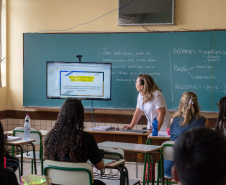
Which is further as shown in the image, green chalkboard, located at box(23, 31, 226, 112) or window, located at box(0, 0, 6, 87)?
window, located at box(0, 0, 6, 87)

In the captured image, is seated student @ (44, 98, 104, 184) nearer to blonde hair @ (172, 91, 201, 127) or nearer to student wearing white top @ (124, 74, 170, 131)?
blonde hair @ (172, 91, 201, 127)

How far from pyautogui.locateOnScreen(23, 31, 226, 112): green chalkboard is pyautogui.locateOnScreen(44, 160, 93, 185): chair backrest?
12.2 ft

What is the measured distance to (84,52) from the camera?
275 inches

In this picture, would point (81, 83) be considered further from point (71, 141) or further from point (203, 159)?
point (203, 159)

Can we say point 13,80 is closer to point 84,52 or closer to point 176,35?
point 84,52

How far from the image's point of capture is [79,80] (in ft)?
22.1

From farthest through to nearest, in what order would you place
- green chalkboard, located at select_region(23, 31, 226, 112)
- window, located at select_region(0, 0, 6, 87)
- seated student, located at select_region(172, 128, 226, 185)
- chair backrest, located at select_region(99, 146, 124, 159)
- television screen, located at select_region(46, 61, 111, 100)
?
window, located at select_region(0, 0, 6, 87)
television screen, located at select_region(46, 61, 111, 100)
green chalkboard, located at select_region(23, 31, 226, 112)
chair backrest, located at select_region(99, 146, 124, 159)
seated student, located at select_region(172, 128, 226, 185)

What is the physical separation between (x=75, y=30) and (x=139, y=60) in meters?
1.29

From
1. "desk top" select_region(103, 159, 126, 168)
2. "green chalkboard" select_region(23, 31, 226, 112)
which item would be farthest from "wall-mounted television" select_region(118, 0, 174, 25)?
"desk top" select_region(103, 159, 126, 168)

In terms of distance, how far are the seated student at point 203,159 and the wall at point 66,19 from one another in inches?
221

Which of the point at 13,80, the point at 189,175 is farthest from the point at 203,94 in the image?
the point at 189,175

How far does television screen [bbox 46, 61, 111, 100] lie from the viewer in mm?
6668

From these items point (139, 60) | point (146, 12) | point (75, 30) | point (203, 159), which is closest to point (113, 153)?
point (203, 159)

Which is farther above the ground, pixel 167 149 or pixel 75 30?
pixel 75 30
